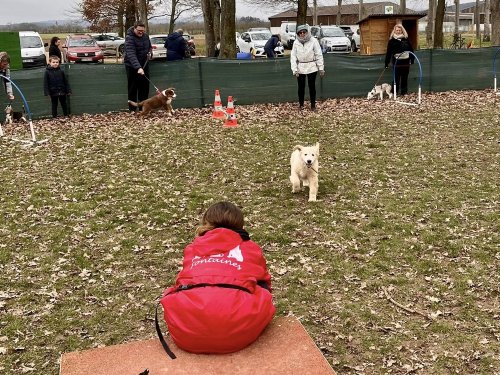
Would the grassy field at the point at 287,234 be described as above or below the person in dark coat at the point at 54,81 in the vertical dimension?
below

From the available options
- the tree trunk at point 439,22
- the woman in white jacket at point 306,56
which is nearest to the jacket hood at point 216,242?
the woman in white jacket at point 306,56

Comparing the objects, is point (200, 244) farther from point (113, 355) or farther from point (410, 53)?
point (410, 53)

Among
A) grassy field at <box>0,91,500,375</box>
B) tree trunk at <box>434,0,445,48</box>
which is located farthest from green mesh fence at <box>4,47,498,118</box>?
tree trunk at <box>434,0,445,48</box>

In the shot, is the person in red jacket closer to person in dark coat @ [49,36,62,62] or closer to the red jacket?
the red jacket

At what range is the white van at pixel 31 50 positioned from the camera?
2581 centimetres

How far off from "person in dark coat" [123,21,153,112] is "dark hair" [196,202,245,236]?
976cm

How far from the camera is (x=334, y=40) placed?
3098cm

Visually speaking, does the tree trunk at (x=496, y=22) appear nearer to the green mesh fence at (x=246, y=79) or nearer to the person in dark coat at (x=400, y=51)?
the green mesh fence at (x=246, y=79)

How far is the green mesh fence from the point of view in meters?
13.8

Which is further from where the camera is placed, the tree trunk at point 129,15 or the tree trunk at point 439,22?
the tree trunk at point 129,15

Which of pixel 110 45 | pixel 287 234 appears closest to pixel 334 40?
pixel 110 45

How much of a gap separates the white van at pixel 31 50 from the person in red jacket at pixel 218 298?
82.9ft

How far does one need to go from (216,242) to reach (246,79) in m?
12.0

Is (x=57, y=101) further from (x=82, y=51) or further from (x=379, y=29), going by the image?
(x=82, y=51)
